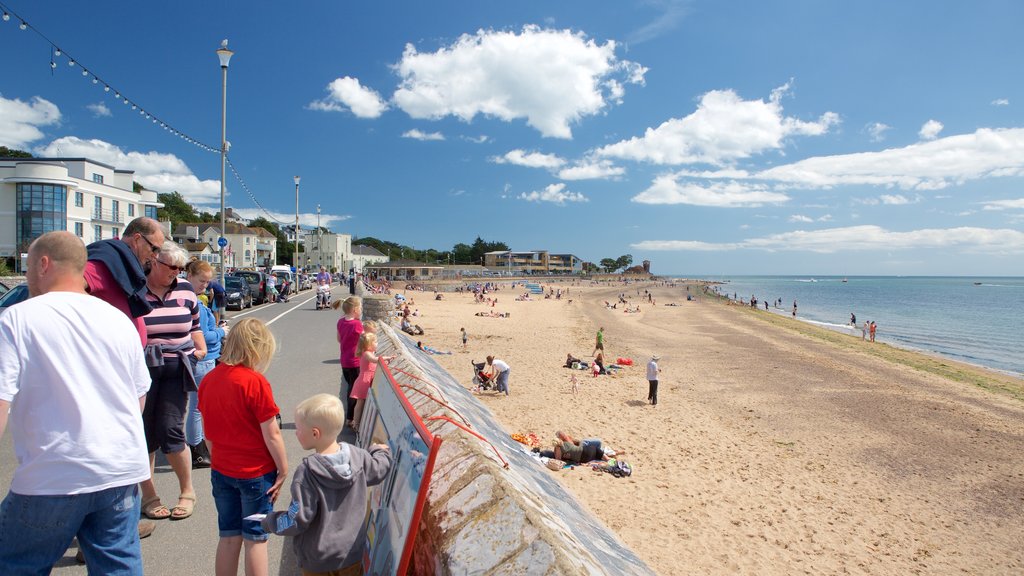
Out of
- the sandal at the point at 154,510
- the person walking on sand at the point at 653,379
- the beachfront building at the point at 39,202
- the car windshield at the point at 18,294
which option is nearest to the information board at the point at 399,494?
the sandal at the point at 154,510

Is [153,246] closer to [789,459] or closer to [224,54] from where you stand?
[789,459]

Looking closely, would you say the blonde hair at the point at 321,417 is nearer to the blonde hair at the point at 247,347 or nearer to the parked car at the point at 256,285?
the blonde hair at the point at 247,347

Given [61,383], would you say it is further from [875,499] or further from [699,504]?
[875,499]

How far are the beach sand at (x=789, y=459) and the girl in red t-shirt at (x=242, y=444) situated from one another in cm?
436

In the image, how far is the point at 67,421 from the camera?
2.03 m

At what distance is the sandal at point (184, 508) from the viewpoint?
3.96 meters

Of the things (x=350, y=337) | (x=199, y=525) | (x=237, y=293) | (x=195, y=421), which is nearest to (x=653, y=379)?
(x=350, y=337)

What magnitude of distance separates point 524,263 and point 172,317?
14240 centimetres

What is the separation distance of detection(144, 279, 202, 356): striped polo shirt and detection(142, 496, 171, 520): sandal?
1.13 m

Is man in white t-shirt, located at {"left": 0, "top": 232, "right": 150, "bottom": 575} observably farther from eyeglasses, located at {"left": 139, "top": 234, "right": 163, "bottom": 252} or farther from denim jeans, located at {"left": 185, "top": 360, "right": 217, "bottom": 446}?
denim jeans, located at {"left": 185, "top": 360, "right": 217, "bottom": 446}

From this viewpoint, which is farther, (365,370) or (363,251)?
(363,251)

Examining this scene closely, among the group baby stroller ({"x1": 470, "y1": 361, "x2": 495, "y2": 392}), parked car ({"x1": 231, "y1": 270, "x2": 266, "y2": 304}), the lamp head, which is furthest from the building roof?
baby stroller ({"x1": 470, "y1": 361, "x2": 495, "y2": 392})

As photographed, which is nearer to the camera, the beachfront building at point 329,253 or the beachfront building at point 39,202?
the beachfront building at point 39,202

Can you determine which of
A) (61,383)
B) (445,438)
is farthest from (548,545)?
(61,383)
